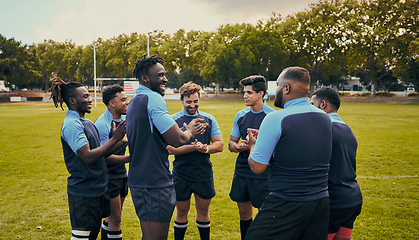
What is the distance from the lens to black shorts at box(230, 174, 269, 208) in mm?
4316

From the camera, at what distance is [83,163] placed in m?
3.48

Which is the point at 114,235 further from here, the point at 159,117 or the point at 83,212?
the point at 159,117

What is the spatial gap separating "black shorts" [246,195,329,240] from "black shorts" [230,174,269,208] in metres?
1.53

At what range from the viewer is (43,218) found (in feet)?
19.4

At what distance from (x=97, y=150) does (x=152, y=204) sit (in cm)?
86

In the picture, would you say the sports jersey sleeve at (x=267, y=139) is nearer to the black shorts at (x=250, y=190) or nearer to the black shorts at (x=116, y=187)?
the black shorts at (x=250, y=190)

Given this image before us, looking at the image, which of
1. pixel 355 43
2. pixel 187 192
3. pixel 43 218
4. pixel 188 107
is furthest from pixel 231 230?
pixel 355 43

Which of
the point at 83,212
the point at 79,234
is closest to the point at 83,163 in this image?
the point at 83,212

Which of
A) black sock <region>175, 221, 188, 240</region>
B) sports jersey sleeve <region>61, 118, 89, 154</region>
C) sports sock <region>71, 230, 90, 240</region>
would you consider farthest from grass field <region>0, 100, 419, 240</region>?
sports jersey sleeve <region>61, 118, 89, 154</region>

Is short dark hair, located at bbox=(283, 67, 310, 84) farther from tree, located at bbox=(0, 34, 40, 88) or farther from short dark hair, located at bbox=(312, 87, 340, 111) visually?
tree, located at bbox=(0, 34, 40, 88)

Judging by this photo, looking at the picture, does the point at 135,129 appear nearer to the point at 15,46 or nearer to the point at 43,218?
the point at 43,218

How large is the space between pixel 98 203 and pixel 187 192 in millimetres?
1338

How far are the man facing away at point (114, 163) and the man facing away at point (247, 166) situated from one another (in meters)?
1.60

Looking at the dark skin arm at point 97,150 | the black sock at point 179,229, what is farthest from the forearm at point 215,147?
the dark skin arm at point 97,150
